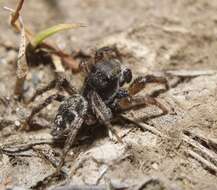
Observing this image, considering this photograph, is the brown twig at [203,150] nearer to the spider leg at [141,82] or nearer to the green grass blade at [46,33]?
the spider leg at [141,82]

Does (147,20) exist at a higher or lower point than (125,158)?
higher

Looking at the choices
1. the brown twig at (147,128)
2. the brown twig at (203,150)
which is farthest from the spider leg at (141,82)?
the brown twig at (203,150)

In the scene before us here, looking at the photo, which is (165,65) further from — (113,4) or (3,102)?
(3,102)

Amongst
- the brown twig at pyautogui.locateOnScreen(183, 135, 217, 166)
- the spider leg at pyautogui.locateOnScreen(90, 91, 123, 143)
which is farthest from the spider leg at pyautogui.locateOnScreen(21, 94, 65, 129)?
the brown twig at pyautogui.locateOnScreen(183, 135, 217, 166)

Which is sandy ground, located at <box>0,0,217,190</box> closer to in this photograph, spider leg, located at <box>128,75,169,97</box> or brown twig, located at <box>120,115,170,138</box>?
brown twig, located at <box>120,115,170,138</box>

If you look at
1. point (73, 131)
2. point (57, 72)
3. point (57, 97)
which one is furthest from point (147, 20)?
point (73, 131)
